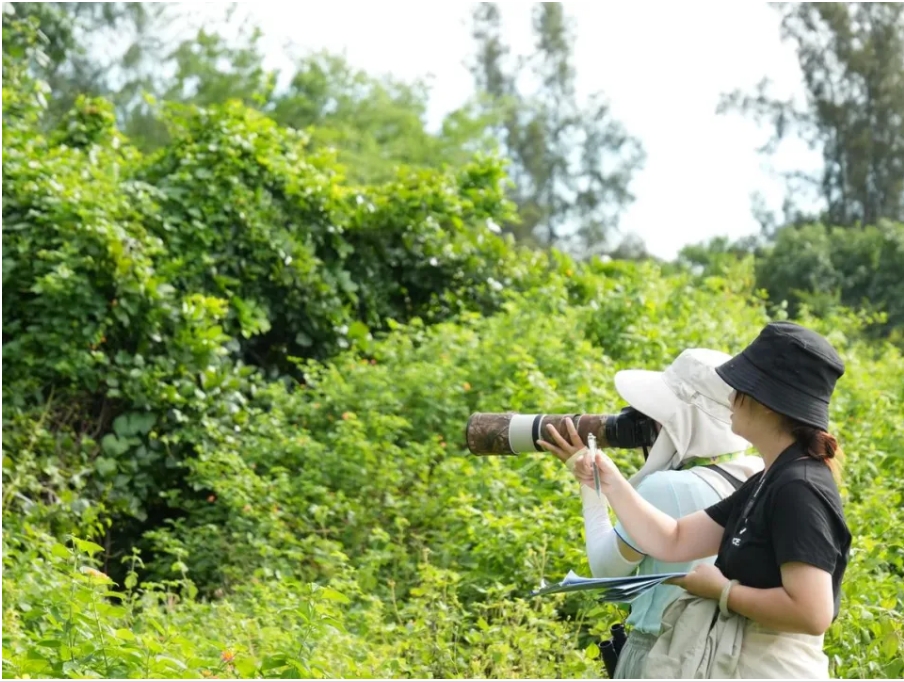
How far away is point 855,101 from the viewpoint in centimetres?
1756

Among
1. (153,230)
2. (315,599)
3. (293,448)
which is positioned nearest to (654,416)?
(315,599)

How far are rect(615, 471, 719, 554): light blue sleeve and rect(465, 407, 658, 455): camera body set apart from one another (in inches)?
6.2

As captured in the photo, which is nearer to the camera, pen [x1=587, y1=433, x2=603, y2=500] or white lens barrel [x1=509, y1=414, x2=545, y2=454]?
pen [x1=587, y1=433, x2=603, y2=500]

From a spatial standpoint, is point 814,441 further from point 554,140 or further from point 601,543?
point 554,140

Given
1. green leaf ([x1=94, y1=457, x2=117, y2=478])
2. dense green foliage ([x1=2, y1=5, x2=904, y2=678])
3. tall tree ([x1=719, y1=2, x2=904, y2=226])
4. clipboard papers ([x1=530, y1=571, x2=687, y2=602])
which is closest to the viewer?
clipboard papers ([x1=530, y1=571, x2=687, y2=602])

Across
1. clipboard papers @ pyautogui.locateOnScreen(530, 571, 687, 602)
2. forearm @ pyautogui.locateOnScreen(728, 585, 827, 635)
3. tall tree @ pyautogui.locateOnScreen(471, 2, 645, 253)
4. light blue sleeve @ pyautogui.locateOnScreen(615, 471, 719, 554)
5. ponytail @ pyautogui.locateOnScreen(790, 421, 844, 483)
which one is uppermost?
tall tree @ pyautogui.locateOnScreen(471, 2, 645, 253)

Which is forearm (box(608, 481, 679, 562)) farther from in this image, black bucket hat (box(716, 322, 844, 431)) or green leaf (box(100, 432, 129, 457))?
green leaf (box(100, 432, 129, 457))

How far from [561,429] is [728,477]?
0.35 meters

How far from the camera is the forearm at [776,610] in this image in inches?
77.9

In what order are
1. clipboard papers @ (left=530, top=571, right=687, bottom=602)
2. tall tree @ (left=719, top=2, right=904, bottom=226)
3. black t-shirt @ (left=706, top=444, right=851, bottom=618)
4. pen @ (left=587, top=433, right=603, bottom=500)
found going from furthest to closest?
tall tree @ (left=719, top=2, right=904, bottom=226) → pen @ (left=587, top=433, right=603, bottom=500) → clipboard papers @ (left=530, top=571, right=687, bottom=602) → black t-shirt @ (left=706, top=444, right=851, bottom=618)

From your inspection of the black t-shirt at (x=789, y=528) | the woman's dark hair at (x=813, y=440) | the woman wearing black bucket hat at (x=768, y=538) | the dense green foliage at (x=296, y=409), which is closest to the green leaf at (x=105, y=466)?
the dense green foliage at (x=296, y=409)

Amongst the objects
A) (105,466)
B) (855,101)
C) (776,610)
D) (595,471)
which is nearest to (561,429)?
(595,471)

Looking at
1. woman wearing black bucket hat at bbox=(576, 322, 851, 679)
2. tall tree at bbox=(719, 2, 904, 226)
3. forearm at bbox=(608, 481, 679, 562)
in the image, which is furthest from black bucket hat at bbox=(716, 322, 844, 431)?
tall tree at bbox=(719, 2, 904, 226)

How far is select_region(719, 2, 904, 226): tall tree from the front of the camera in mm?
17234
